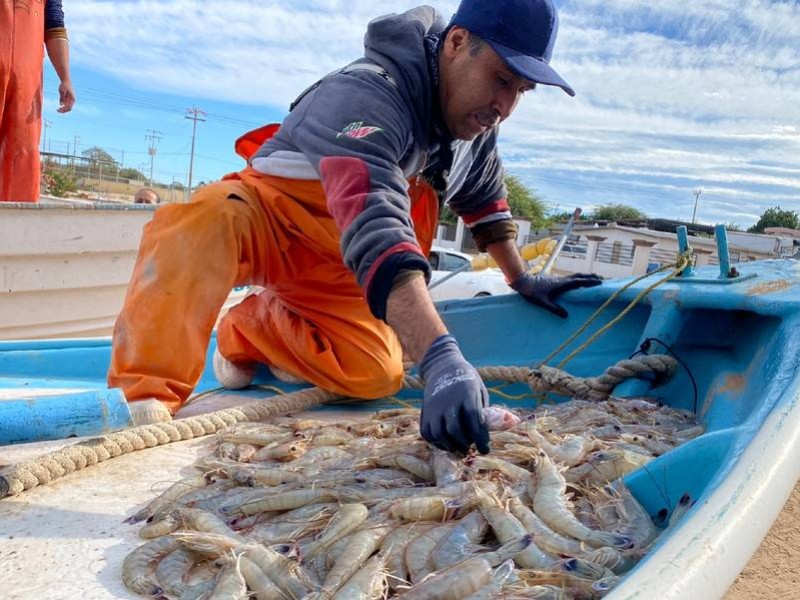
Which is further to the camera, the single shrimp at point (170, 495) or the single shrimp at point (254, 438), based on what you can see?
the single shrimp at point (254, 438)

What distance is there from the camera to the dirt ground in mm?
2056

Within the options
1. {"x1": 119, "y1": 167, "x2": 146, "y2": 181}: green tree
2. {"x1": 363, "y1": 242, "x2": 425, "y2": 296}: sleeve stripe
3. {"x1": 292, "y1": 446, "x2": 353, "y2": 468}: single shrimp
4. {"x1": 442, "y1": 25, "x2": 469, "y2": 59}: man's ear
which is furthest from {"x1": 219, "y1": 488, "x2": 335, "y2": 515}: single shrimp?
{"x1": 119, "y1": 167, "x2": 146, "y2": 181}: green tree

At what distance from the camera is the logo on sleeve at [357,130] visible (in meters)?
2.51

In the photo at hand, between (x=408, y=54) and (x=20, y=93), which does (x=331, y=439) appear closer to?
(x=408, y=54)

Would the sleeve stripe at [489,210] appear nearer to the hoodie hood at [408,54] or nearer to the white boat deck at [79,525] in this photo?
the hoodie hood at [408,54]

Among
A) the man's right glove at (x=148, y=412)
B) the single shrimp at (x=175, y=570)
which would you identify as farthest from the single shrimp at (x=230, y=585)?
the man's right glove at (x=148, y=412)

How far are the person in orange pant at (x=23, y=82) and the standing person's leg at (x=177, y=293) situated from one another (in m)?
2.59

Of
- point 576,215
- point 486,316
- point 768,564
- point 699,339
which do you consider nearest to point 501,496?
point 768,564

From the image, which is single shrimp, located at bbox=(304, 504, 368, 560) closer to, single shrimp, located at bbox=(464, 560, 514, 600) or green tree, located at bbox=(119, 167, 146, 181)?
single shrimp, located at bbox=(464, 560, 514, 600)

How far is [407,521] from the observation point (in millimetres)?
1742

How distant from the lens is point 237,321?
3.59 m

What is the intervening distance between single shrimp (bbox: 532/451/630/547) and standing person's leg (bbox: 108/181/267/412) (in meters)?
1.51

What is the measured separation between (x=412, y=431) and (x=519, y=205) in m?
55.0

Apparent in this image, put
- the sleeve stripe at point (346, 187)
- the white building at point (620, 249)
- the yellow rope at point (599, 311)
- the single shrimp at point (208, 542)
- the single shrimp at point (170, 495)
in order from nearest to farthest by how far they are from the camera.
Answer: the single shrimp at point (208, 542) < the single shrimp at point (170, 495) < the sleeve stripe at point (346, 187) < the yellow rope at point (599, 311) < the white building at point (620, 249)
